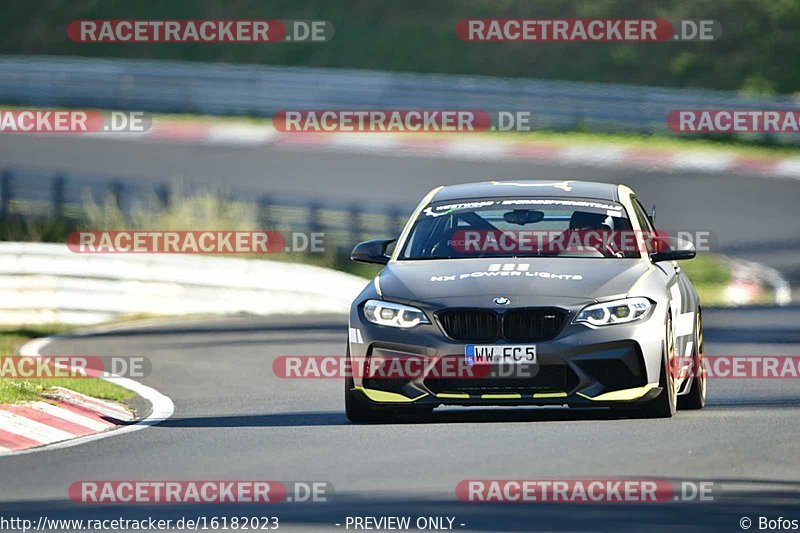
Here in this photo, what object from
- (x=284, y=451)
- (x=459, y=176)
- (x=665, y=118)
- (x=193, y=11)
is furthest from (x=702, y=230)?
(x=193, y=11)

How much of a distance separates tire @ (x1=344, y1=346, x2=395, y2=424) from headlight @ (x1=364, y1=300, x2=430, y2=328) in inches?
13.0

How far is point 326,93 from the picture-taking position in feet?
132

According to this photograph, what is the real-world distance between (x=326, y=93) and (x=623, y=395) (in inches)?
1188

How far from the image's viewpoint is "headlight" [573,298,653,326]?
34.9ft

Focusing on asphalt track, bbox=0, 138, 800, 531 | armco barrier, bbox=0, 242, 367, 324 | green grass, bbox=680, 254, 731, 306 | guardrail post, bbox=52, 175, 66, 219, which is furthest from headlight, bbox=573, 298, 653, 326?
guardrail post, bbox=52, 175, 66, 219

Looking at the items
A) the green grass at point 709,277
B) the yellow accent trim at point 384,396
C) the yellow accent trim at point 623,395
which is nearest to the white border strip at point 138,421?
the yellow accent trim at point 384,396

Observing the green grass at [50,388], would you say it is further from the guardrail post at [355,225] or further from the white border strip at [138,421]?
the guardrail post at [355,225]

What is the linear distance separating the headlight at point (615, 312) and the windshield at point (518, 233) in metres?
0.93

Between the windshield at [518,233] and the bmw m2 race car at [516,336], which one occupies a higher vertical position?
the windshield at [518,233]

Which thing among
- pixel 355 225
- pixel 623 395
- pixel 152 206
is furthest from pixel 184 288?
pixel 623 395

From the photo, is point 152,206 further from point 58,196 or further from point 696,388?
point 696,388

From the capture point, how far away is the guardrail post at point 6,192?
2644cm

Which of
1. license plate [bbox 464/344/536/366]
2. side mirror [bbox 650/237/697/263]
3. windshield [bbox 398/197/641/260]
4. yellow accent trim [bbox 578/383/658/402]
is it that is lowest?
yellow accent trim [bbox 578/383/658/402]

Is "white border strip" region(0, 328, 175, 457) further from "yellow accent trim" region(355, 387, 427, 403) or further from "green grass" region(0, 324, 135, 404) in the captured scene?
"yellow accent trim" region(355, 387, 427, 403)
